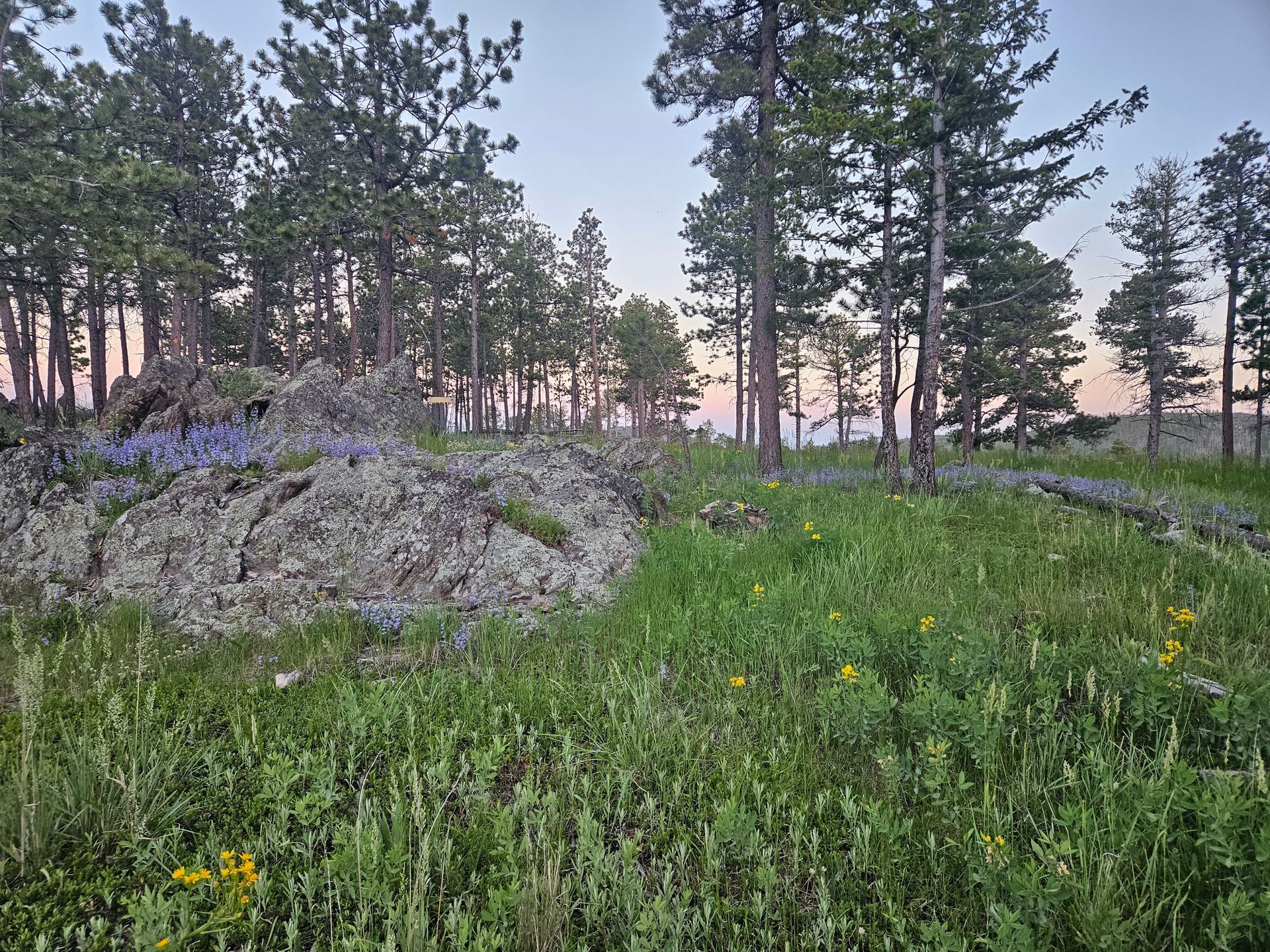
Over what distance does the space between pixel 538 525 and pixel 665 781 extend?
3.58 metres

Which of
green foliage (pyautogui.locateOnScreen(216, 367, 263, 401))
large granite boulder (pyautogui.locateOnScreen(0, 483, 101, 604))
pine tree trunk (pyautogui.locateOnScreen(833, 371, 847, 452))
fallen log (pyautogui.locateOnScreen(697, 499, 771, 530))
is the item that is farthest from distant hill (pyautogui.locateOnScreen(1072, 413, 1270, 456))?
green foliage (pyautogui.locateOnScreen(216, 367, 263, 401))

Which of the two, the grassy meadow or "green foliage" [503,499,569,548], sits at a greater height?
"green foliage" [503,499,569,548]

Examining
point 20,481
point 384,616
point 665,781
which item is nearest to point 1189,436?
point 665,781

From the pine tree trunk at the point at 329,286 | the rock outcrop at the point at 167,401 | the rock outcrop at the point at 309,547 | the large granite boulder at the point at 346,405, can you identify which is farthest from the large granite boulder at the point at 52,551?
the pine tree trunk at the point at 329,286

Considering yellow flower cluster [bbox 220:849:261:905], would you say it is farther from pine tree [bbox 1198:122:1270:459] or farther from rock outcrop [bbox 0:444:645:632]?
pine tree [bbox 1198:122:1270:459]

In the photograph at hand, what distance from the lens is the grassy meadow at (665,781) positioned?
1.59 m

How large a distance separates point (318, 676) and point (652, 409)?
48621mm

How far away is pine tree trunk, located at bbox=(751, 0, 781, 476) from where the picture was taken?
11641mm

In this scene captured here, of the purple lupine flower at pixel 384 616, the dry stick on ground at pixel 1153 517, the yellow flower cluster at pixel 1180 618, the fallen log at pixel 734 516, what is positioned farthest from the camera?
the fallen log at pixel 734 516

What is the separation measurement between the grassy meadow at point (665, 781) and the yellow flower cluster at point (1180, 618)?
3 centimetres

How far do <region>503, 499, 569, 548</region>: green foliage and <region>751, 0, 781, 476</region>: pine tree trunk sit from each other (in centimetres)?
760

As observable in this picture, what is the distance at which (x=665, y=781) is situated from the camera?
2297 mm

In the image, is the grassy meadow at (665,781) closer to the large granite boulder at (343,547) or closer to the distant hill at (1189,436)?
the large granite boulder at (343,547)

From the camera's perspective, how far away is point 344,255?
27.3m
